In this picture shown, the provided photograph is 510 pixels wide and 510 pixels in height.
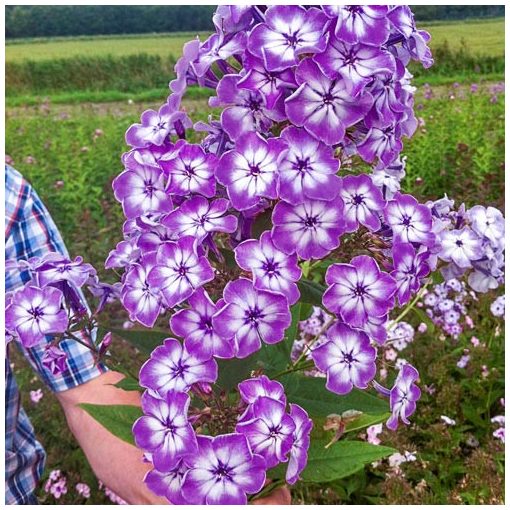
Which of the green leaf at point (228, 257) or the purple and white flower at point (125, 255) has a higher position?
the green leaf at point (228, 257)

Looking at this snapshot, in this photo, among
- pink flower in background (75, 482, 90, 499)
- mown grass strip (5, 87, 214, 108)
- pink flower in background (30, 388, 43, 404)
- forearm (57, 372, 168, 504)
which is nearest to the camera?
forearm (57, 372, 168, 504)

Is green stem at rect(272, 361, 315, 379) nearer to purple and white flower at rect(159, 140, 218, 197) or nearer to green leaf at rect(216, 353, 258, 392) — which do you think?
green leaf at rect(216, 353, 258, 392)

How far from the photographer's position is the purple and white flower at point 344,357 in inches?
20.1

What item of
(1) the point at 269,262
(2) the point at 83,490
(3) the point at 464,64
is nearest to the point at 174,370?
(1) the point at 269,262

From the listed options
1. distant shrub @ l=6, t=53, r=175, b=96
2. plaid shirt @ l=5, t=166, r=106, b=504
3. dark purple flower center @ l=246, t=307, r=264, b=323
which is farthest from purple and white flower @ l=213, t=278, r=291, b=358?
distant shrub @ l=6, t=53, r=175, b=96

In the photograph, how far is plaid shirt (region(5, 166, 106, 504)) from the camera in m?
1.08

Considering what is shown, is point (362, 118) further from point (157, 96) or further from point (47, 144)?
point (157, 96)

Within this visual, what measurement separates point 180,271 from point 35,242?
0.69m

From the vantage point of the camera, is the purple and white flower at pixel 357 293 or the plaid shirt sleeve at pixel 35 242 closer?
the purple and white flower at pixel 357 293

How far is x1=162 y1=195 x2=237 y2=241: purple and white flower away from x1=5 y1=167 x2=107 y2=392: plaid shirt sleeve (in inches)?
23.8

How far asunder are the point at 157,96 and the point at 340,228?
19.5 feet

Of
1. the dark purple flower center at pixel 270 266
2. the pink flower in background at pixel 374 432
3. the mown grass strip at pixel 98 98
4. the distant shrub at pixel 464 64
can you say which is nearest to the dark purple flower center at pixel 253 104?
the dark purple flower center at pixel 270 266

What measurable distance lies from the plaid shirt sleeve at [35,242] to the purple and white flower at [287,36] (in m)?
0.67

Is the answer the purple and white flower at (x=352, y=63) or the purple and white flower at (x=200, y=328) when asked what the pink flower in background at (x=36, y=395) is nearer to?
the purple and white flower at (x=200, y=328)
